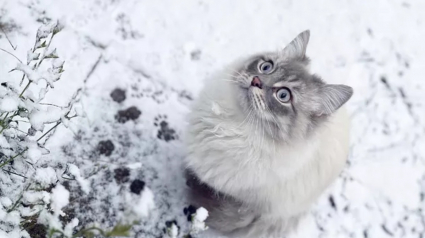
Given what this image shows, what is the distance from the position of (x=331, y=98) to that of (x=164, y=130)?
4.03 feet

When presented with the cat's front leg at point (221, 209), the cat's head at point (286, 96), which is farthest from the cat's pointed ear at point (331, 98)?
the cat's front leg at point (221, 209)

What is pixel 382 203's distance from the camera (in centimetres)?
310

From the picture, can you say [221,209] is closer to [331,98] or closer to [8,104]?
[331,98]

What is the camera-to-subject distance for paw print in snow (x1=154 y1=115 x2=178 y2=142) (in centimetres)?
294

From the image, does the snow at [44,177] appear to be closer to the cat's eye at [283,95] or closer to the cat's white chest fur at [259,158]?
the cat's white chest fur at [259,158]

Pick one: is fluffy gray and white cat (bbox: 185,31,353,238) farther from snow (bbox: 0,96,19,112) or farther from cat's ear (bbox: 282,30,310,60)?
snow (bbox: 0,96,19,112)

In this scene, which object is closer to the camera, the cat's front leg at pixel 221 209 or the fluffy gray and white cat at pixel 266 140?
the fluffy gray and white cat at pixel 266 140

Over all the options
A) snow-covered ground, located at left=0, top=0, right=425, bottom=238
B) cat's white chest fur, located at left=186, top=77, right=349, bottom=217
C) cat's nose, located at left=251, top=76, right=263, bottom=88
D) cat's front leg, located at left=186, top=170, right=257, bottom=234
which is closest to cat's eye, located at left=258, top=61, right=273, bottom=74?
cat's nose, located at left=251, top=76, right=263, bottom=88

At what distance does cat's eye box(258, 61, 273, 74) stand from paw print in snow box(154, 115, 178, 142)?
3.04 feet

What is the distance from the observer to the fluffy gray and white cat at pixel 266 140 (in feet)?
7.09

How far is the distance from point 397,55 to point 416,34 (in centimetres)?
29

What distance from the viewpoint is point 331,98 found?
2119mm

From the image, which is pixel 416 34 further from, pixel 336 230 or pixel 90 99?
pixel 90 99

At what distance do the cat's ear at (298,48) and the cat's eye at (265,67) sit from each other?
113 mm
